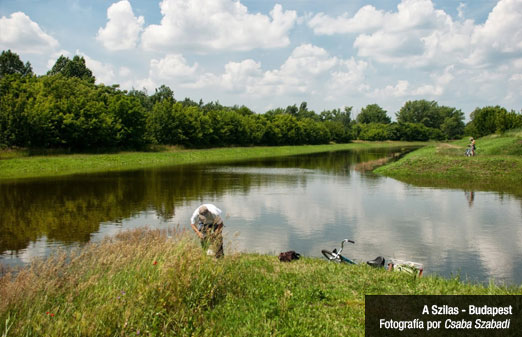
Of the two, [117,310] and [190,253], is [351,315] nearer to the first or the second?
[190,253]

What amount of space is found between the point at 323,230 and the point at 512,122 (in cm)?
8942

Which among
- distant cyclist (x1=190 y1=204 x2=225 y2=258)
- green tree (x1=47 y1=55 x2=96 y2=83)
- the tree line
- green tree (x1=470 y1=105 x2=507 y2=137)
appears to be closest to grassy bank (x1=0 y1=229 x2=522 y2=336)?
distant cyclist (x1=190 y1=204 x2=225 y2=258)

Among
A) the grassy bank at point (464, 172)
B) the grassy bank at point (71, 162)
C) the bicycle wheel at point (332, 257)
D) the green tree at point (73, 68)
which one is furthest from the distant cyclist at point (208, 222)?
the green tree at point (73, 68)

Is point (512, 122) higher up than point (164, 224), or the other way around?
point (512, 122)

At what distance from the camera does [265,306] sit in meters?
7.66

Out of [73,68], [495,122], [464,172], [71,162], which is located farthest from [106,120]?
[495,122]

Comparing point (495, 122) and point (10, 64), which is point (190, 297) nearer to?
point (495, 122)

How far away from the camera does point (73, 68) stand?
118000mm

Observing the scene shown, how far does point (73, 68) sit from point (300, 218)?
392 feet

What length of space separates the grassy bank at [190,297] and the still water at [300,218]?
1667 mm

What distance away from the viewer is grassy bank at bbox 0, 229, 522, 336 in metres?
6.55

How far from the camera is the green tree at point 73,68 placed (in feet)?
381

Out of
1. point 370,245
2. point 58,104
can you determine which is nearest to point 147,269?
point 370,245

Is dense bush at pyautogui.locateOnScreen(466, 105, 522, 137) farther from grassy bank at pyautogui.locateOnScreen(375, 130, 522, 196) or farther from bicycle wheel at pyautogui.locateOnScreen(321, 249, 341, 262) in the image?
bicycle wheel at pyautogui.locateOnScreen(321, 249, 341, 262)
